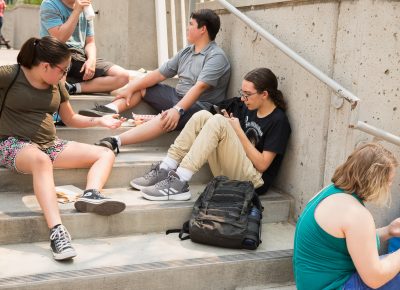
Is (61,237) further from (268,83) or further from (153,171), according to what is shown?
(268,83)

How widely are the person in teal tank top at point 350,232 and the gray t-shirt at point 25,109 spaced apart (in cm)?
195

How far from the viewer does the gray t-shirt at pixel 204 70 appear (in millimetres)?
4488

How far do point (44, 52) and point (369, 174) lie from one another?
2.18 meters

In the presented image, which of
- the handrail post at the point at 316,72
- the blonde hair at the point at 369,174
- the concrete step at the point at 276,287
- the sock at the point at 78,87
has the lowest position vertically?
the concrete step at the point at 276,287

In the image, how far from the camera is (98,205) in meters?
Result: 3.21

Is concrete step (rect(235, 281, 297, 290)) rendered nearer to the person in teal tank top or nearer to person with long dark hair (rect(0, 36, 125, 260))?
the person in teal tank top

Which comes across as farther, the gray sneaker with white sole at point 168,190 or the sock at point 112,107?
the sock at point 112,107

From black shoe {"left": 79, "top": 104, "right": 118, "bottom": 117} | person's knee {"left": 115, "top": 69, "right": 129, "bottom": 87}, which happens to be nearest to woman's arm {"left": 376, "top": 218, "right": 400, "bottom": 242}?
black shoe {"left": 79, "top": 104, "right": 118, "bottom": 117}

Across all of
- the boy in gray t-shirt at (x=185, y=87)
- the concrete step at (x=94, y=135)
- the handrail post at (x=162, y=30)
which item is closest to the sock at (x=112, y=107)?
the boy in gray t-shirt at (x=185, y=87)

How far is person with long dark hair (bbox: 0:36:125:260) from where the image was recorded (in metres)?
3.22

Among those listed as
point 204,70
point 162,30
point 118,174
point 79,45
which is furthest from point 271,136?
point 162,30

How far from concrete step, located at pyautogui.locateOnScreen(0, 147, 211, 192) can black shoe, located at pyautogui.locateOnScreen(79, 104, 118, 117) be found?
0.38m

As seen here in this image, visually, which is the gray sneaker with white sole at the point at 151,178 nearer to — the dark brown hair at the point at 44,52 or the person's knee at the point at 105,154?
the person's knee at the point at 105,154

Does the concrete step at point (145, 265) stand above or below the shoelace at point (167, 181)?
below
